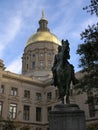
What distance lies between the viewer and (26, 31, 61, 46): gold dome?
8544 cm

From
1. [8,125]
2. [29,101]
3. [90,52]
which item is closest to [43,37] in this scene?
[29,101]

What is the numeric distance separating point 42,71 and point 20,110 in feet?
74.7

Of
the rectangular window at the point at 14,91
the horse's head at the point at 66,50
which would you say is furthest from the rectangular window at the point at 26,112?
the horse's head at the point at 66,50

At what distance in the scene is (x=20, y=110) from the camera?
186ft

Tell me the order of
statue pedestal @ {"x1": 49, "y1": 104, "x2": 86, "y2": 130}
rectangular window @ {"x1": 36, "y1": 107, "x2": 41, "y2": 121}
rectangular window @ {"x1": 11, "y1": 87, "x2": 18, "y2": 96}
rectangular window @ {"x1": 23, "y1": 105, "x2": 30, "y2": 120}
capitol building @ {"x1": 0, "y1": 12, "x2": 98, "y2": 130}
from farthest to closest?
1. rectangular window @ {"x1": 36, "y1": 107, "x2": 41, "y2": 121}
2. rectangular window @ {"x1": 23, "y1": 105, "x2": 30, "y2": 120}
3. rectangular window @ {"x1": 11, "y1": 87, "x2": 18, "y2": 96}
4. capitol building @ {"x1": 0, "y1": 12, "x2": 98, "y2": 130}
5. statue pedestal @ {"x1": 49, "y1": 104, "x2": 86, "y2": 130}

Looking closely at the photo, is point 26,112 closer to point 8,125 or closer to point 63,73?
point 8,125

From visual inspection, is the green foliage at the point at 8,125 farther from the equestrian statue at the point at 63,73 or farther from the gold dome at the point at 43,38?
the gold dome at the point at 43,38

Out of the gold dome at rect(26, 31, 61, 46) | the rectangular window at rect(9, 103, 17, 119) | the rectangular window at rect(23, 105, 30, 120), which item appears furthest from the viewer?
the gold dome at rect(26, 31, 61, 46)

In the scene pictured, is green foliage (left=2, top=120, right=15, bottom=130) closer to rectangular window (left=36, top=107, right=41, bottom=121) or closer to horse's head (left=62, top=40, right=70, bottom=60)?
rectangular window (left=36, top=107, right=41, bottom=121)

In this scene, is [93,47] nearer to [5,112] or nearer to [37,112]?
[5,112]

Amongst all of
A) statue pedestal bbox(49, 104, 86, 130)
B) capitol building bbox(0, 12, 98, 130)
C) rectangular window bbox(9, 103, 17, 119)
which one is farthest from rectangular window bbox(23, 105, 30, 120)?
statue pedestal bbox(49, 104, 86, 130)

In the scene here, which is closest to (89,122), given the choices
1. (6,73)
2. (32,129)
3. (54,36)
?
(32,129)

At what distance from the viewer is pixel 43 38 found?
3388 inches

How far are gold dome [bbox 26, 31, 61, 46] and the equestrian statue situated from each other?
69.6 meters
